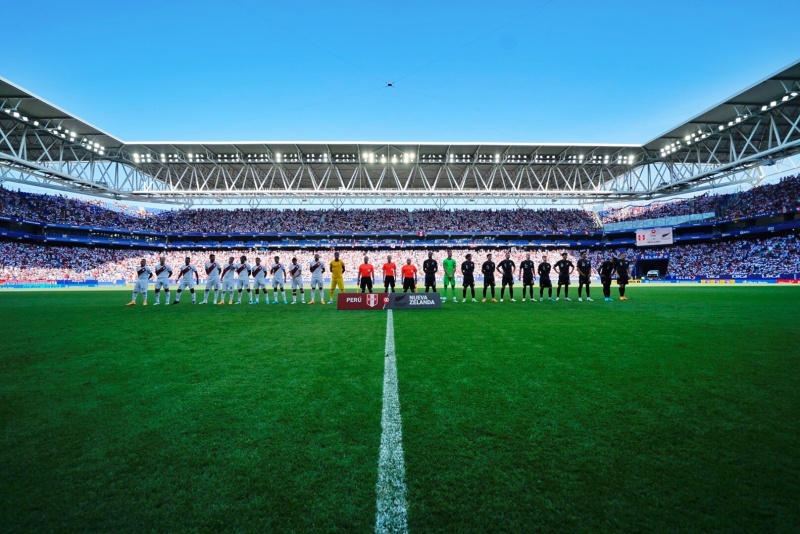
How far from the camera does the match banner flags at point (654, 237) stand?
4100 centimetres

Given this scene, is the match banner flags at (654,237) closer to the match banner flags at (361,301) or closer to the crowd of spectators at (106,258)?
the crowd of spectators at (106,258)

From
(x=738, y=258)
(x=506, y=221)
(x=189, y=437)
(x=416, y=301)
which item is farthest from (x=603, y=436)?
(x=506, y=221)

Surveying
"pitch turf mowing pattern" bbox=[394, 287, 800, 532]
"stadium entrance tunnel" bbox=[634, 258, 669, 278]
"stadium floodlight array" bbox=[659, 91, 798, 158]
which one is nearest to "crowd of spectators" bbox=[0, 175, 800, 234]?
"stadium entrance tunnel" bbox=[634, 258, 669, 278]

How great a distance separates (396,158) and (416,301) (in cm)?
2696

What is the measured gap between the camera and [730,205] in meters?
42.9

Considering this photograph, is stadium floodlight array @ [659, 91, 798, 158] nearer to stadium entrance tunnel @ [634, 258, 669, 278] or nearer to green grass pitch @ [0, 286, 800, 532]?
stadium entrance tunnel @ [634, 258, 669, 278]

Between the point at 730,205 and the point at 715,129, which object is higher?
the point at 715,129

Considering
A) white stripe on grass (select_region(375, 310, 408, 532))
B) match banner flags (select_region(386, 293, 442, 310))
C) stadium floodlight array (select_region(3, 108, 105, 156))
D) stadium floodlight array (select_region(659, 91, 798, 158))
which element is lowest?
white stripe on grass (select_region(375, 310, 408, 532))

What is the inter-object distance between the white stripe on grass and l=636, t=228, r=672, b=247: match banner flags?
157 ft

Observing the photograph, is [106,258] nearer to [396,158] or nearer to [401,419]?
[396,158]

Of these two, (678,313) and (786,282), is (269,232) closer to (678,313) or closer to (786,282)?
(678,313)

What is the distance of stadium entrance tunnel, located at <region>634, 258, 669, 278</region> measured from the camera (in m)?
48.0

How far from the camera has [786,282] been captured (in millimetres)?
28859

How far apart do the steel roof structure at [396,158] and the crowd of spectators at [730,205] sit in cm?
360
